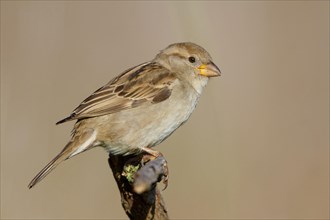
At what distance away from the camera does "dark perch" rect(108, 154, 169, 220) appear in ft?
7.72

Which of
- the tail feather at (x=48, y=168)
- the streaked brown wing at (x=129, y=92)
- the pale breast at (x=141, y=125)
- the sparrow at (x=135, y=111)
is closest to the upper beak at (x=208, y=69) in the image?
the sparrow at (x=135, y=111)

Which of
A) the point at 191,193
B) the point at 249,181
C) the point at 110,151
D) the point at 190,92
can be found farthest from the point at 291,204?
the point at 110,151

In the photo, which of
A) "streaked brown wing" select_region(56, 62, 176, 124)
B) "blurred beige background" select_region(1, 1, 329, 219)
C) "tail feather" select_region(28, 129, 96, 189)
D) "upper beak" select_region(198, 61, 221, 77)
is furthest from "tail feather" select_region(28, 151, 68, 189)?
"blurred beige background" select_region(1, 1, 329, 219)

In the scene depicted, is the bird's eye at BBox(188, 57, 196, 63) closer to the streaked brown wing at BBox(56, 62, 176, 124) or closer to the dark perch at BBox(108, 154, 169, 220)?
the streaked brown wing at BBox(56, 62, 176, 124)

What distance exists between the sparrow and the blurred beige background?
1236 mm

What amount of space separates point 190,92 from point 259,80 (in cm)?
229

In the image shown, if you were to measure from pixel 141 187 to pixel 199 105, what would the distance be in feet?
11.8

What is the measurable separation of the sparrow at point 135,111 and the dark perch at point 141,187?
222mm

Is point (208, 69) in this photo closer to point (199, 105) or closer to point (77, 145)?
point (77, 145)

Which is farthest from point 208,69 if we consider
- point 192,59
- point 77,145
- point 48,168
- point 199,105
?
point 199,105

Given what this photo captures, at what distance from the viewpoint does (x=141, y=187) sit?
2.28 meters

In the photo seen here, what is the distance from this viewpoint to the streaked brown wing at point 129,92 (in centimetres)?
373

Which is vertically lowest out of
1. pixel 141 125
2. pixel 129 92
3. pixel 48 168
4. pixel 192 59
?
pixel 48 168

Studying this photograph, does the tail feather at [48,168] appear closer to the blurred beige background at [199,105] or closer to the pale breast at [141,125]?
the pale breast at [141,125]
